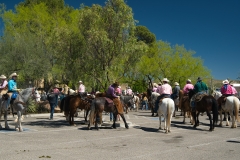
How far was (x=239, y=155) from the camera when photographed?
8.39 m

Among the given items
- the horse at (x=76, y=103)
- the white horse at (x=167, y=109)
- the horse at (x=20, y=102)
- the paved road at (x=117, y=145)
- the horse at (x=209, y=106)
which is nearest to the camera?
the paved road at (x=117, y=145)

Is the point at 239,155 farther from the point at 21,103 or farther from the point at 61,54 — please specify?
the point at 61,54

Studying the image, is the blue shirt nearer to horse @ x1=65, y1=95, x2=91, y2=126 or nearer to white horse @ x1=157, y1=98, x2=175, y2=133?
horse @ x1=65, y1=95, x2=91, y2=126

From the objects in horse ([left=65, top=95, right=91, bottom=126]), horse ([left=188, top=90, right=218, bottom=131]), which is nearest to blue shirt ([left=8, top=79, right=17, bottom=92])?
horse ([left=65, top=95, right=91, bottom=126])

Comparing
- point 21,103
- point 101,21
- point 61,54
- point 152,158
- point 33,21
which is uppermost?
point 33,21

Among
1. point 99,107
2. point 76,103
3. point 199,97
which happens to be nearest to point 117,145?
point 99,107

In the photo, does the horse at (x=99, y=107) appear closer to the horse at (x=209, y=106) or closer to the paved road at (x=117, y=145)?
the paved road at (x=117, y=145)

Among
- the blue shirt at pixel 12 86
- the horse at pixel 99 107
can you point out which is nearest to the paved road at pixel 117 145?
the horse at pixel 99 107

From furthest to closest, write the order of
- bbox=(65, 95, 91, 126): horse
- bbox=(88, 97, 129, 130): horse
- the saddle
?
bbox=(65, 95, 91, 126): horse, the saddle, bbox=(88, 97, 129, 130): horse

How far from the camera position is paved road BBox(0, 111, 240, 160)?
8.19 m

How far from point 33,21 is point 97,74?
86.3ft

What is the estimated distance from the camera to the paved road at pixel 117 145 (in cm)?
819

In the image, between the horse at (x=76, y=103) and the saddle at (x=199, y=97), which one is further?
the horse at (x=76, y=103)

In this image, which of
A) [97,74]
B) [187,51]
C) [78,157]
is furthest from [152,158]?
[187,51]
